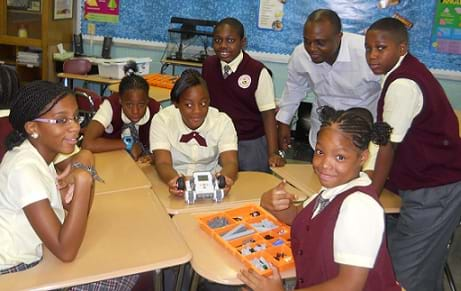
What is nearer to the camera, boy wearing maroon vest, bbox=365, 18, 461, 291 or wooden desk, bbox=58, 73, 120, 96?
boy wearing maroon vest, bbox=365, 18, 461, 291

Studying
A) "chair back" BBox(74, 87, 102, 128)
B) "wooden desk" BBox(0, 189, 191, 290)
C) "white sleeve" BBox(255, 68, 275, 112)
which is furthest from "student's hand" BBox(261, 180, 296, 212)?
"chair back" BBox(74, 87, 102, 128)

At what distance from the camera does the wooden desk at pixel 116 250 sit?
5.11 ft

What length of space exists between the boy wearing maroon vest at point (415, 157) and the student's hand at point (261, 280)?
0.79 metres

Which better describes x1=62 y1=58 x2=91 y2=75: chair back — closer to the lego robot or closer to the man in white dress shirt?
the man in white dress shirt

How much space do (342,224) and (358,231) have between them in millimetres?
Result: 47

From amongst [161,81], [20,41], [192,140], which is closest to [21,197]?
[192,140]

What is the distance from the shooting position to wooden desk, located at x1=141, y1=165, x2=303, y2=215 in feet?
7.16

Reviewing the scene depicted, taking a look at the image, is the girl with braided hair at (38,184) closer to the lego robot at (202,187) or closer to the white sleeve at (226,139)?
the lego robot at (202,187)

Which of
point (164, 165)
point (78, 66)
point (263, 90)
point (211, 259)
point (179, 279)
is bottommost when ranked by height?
point (179, 279)

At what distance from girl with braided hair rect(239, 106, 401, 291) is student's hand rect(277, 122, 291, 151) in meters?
1.43

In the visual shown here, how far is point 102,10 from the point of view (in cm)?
605

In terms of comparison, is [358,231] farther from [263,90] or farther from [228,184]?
[263,90]

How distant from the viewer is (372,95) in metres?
2.83

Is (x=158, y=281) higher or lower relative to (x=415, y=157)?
lower
